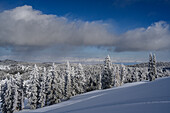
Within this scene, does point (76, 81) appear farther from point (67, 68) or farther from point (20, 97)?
point (20, 97)

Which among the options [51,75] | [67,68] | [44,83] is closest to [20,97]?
Answer: [44,83]

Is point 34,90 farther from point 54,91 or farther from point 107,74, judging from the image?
point 107,74

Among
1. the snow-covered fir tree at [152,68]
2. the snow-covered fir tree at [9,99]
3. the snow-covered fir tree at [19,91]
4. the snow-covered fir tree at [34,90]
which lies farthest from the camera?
the snow-covered fir tree at [152,68]

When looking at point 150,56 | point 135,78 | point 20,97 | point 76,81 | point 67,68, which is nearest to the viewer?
point 20,97

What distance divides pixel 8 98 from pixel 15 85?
12.4 ft

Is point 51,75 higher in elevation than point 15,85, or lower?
higher

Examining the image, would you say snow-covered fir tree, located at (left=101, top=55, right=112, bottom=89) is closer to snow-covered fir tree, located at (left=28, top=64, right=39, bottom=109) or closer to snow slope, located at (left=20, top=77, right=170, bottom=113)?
snow-covered fir tree, located at (left=28, top=64, right=39, bottom=109)

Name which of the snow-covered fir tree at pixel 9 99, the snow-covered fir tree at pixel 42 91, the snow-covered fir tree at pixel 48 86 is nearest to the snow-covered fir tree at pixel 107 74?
the snow-covered fir tree at pixel 48 86

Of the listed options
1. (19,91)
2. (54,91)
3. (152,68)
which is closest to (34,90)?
(54,91)

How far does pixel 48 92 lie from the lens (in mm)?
37625

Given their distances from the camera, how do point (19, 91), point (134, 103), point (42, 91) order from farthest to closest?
point (19, 91) → point (42, 91) → point (134, 103)

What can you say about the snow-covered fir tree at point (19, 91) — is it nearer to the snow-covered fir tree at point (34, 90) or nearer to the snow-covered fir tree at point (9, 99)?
the snow-covered fir tree at point (9, 99)

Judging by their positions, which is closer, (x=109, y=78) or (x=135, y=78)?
(x=109, y=78)

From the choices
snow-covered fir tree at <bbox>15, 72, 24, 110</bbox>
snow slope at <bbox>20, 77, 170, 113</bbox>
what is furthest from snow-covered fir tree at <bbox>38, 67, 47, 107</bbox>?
snow slope at <bbox>20, 77, 170, 113</bbox>
